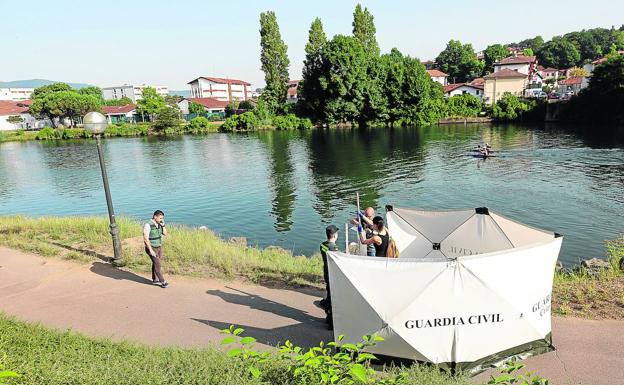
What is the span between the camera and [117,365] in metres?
5.50

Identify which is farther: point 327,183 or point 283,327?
point 327,183

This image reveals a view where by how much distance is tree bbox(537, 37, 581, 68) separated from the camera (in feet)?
441

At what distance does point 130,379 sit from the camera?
502 cm

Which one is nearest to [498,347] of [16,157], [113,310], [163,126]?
[113,310]

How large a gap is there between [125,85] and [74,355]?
20595cm

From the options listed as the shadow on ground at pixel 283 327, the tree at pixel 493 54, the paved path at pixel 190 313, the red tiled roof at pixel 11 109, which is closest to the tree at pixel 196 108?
the red tiled roof at pixel 11 109

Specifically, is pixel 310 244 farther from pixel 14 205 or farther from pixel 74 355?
pixel 14 205

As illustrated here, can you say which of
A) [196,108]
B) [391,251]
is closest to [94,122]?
[391,251]

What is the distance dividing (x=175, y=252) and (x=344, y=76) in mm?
65230

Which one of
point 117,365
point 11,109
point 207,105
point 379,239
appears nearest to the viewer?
point 117,365

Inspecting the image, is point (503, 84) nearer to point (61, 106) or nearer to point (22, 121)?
point (61, 106)

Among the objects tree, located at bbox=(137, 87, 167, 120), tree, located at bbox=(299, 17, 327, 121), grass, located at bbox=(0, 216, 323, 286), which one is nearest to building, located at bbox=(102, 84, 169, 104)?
tree, located at bbox=(137, 87, 167, 120)

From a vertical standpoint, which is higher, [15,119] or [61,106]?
[61,106]

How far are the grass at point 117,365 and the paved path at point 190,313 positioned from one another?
4.48ft
